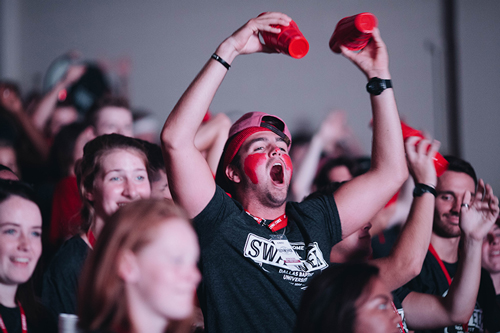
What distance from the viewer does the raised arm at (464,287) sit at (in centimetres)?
184

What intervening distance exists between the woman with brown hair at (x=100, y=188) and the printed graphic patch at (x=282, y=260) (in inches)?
22.7

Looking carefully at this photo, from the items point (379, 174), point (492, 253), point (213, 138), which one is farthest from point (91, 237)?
point (492, 253)

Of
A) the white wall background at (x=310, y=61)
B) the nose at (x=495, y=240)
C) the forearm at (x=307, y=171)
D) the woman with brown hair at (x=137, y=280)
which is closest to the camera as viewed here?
the woman with brown hair at (x=137, y=280)

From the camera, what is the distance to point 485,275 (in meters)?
2.21

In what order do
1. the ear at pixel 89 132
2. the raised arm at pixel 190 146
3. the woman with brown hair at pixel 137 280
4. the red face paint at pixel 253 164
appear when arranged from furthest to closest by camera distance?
the ear at pixel 89 132
the red face paint at pixel 253 164
the raised arm at pixel 190 146
the woman with brown hair at pixel 137 280

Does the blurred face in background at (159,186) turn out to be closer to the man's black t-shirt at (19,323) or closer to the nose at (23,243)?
the nose at (23,243)

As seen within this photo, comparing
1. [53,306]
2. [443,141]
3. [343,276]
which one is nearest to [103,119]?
[53,306]

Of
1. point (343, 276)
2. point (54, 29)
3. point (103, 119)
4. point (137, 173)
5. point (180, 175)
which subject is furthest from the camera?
point (54, 29)

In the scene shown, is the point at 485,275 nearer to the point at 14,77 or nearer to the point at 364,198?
the point at 364,198

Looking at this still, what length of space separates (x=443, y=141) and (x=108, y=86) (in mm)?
3330

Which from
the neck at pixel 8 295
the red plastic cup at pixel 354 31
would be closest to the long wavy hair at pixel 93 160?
the neck at pixel 8 295

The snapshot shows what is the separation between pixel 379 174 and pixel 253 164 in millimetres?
527

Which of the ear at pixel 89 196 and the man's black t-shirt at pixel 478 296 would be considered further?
the man's black t-shirt at pixel 478 296

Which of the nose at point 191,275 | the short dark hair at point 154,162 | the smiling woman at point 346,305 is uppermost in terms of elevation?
the short dark hair at point 154,162
